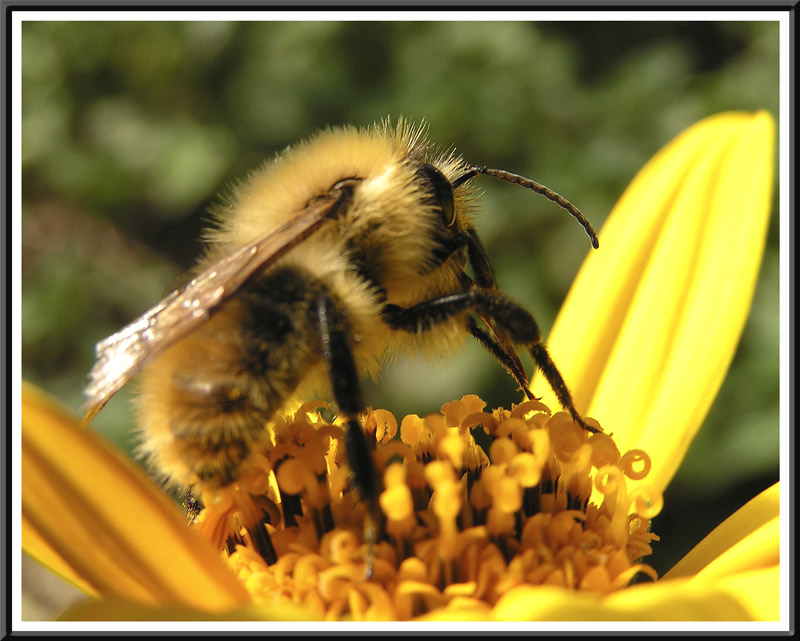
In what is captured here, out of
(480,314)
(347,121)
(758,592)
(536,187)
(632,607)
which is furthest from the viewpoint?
(347,121)

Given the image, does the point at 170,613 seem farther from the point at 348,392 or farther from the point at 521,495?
the point at 521,495

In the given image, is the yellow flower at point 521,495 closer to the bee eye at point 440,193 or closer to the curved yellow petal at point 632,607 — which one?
the curved yellow petal at point 632,607

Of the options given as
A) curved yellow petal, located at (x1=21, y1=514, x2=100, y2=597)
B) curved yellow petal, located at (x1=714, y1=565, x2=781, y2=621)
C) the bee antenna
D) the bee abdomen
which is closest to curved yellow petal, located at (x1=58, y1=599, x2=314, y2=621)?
curved yellow petal, located at (x1=21, y1=514, x2=100, y2=597)

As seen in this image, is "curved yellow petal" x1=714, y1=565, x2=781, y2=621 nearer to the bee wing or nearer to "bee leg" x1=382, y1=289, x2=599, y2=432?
"bee leg" x1=382, y1=289, x2=599, y2=432

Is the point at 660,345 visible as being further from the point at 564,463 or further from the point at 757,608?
the point at 757,608

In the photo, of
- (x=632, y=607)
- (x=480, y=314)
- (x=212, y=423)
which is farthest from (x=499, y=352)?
(x=632, y=607)

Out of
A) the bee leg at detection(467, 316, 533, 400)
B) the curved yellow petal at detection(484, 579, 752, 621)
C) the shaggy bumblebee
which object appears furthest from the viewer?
the bee leg at detection(467, 316, 533, 400)
